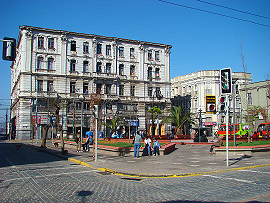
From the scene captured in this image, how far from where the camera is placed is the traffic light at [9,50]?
528 inches

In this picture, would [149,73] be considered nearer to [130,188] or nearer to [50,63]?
[50,63]

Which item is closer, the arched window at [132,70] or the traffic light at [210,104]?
the traffic light at [210,104]

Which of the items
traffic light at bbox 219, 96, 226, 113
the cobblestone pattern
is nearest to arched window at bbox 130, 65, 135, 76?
traffic light at bbox 219, 96, 226, 113

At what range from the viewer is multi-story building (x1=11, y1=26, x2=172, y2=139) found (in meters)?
51.8

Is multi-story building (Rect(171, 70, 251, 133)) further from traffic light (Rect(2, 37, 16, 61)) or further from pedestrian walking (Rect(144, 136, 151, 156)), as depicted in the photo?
traffic light (Rect(2, 37, 16, 61))

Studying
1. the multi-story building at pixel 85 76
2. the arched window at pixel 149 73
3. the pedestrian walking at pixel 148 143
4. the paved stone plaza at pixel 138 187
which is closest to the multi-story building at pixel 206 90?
the multi-story building at pixel 85 76

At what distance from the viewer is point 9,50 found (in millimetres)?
13422

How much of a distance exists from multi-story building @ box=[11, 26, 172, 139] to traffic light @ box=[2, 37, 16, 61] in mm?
34041

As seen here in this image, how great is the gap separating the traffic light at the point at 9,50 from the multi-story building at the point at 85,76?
1340 inches

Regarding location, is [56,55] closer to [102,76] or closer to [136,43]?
[102,76]

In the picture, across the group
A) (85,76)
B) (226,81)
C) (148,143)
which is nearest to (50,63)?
(85,76)

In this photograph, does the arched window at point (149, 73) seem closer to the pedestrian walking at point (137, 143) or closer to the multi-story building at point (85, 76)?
the multi-story building at point (85, 76)

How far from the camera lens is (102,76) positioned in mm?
56625

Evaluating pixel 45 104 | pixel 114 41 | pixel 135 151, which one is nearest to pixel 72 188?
pixel 135 151
